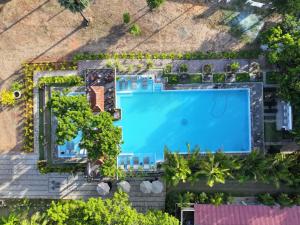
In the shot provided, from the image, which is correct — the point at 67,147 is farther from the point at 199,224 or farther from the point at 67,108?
the point at 199,224

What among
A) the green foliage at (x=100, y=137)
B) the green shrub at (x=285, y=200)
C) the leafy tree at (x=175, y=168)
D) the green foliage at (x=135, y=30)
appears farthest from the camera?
the green foliage at (x=135, y=30)

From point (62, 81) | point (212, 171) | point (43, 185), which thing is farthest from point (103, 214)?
point (62, 81)

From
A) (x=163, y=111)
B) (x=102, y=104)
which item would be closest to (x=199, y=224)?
(x=163, y=111)

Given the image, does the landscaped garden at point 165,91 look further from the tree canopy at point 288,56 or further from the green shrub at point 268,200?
the tree canopy at point 288,56

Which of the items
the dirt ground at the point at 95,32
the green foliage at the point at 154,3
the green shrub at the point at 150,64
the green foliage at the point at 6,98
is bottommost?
the green foliage at the point at 6,98

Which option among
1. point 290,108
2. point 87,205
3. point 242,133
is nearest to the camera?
point 87,205

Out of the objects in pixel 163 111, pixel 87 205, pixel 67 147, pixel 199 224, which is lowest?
pixel 199 224

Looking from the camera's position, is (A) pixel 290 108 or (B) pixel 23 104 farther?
(B) pixel 23 104

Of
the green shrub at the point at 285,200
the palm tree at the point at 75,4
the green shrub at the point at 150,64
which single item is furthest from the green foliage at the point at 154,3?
the green shrub at the point at 285,200
